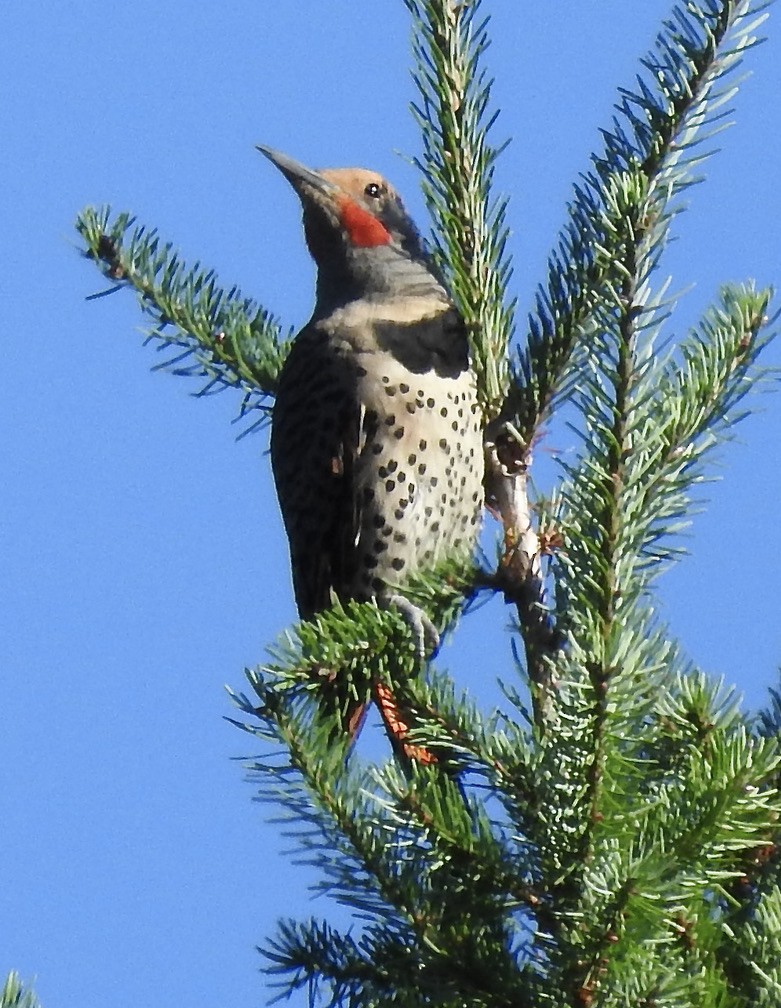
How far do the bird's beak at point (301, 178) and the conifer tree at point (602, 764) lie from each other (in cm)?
118

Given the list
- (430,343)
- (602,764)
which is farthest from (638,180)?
(430,343)

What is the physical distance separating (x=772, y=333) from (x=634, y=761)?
912 millimetres

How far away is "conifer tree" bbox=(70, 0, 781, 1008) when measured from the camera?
154 centimetres

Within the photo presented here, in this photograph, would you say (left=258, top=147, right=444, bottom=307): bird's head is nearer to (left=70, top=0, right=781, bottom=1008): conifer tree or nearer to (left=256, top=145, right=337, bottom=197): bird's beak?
(left=256, top=145, right=337, bottom=197): bird's beak

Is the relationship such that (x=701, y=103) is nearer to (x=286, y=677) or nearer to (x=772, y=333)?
(x=772, y=333)

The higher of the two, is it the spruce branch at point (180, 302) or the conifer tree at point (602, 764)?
the spruce branch at point (180, 302)

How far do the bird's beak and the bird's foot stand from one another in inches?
57.2

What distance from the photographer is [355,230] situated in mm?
3557

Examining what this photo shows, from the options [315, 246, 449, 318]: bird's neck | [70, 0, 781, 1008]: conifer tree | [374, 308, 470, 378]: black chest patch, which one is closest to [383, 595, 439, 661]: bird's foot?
[70, 0, 781, 1008]: conifer tree

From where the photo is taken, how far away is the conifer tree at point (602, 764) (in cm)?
154

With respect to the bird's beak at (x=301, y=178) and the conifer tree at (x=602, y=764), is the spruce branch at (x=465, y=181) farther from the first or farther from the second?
the bird's beak at (x=301, y=178)

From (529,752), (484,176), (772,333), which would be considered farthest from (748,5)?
(529,752)

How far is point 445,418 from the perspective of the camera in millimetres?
2957

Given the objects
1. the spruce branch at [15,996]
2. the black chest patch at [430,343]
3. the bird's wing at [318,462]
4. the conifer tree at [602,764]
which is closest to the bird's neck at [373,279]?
the black chest patch at [430,343]
